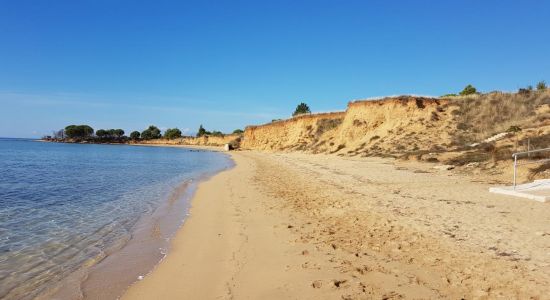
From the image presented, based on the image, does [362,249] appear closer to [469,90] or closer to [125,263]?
[125,263]

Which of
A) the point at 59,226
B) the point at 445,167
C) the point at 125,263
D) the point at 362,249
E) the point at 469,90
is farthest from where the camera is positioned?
the point at 469,90

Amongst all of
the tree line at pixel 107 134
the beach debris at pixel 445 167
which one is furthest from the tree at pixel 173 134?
the beach debris at pixel 445 167

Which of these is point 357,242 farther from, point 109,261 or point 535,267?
point 109,261

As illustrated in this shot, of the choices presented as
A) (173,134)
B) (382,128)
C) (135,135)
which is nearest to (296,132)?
(382,128)

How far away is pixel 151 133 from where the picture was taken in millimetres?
150500

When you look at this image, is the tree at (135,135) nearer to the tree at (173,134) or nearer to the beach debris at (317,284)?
the tree at (173,134)

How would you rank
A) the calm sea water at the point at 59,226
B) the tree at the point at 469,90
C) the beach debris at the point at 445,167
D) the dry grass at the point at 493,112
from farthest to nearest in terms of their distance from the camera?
the tree at the point at 469,90 → the dry grass at the point at 493,112 → the beach debris at the point at 445,167 → the calm sea water at the point at 59,226

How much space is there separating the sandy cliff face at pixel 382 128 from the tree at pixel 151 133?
105m

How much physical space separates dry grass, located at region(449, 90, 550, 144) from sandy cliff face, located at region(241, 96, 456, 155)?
1.08 m

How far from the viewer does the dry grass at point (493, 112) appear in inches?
1144

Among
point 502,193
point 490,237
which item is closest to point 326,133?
point 502,193

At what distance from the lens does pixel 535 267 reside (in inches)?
212

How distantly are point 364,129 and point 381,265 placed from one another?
117ft

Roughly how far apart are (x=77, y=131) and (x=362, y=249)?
16075 centimetres
